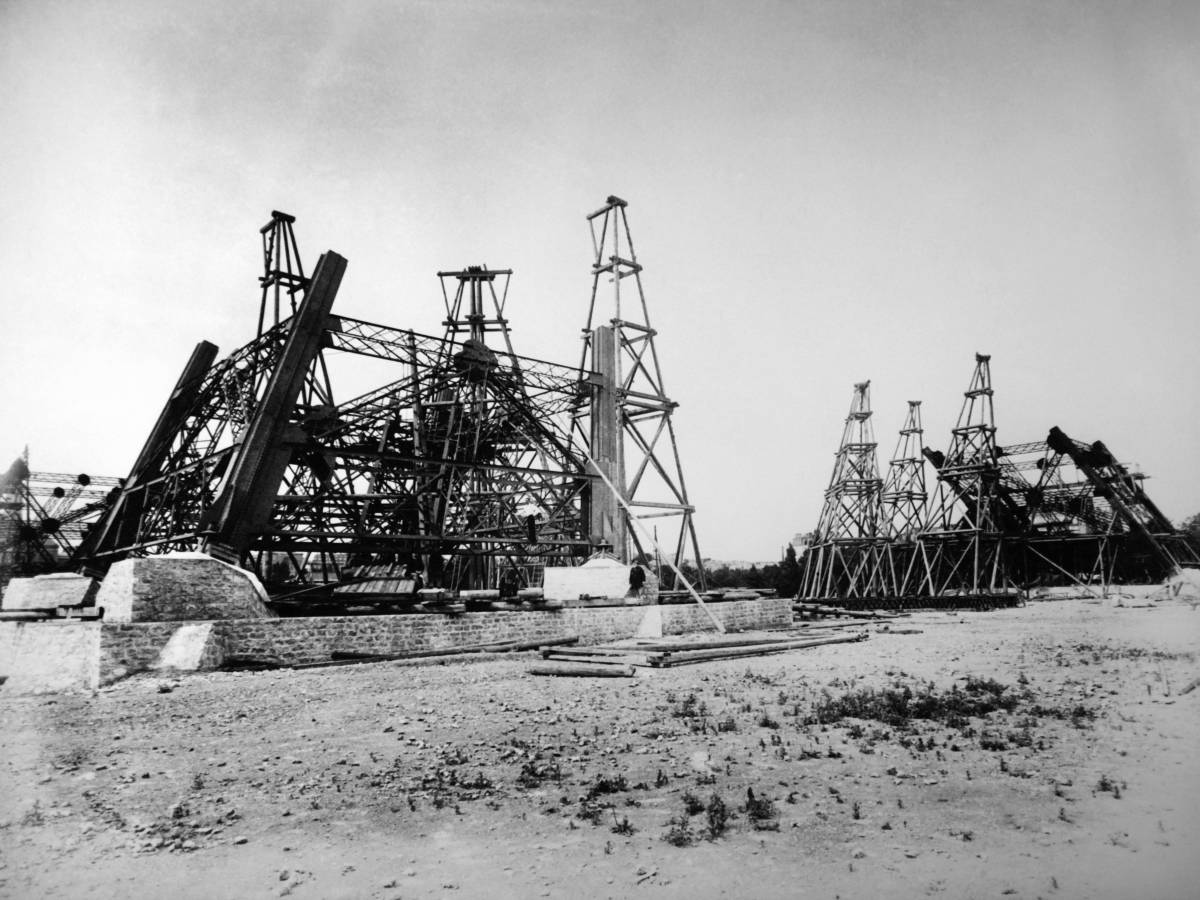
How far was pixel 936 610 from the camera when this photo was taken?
35.8 metres

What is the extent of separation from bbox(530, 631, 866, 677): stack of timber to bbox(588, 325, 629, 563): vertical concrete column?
6895 mm

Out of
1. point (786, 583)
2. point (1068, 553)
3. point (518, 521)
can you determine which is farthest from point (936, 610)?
point (518, 521)

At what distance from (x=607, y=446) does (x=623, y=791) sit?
1734 centimetres

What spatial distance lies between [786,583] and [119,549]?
40.7m

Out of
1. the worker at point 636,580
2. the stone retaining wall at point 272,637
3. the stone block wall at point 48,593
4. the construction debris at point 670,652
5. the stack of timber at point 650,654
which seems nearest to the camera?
the stone retaining wall at point 272,637

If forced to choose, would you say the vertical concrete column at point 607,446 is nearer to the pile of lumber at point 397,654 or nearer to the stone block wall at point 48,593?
the pile of lumber at point 397,654

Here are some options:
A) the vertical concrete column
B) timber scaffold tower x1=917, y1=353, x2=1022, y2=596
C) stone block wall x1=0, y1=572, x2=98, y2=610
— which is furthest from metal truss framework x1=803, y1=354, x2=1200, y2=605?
stone block wall x1=0, y1=572, x2=98, y2=610

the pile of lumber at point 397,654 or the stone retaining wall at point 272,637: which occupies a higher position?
the stone retaining wall at point 272,637

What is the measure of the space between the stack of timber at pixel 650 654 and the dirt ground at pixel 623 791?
155 centimetres

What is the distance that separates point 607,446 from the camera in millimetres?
23031

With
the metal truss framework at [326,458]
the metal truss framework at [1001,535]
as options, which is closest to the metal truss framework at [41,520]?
the metal truss framework at [326,458]

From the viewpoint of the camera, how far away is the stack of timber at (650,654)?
482 inches

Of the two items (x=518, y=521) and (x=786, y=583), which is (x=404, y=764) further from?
(x=786, y=583)

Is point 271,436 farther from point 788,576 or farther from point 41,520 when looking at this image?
point 788,576
